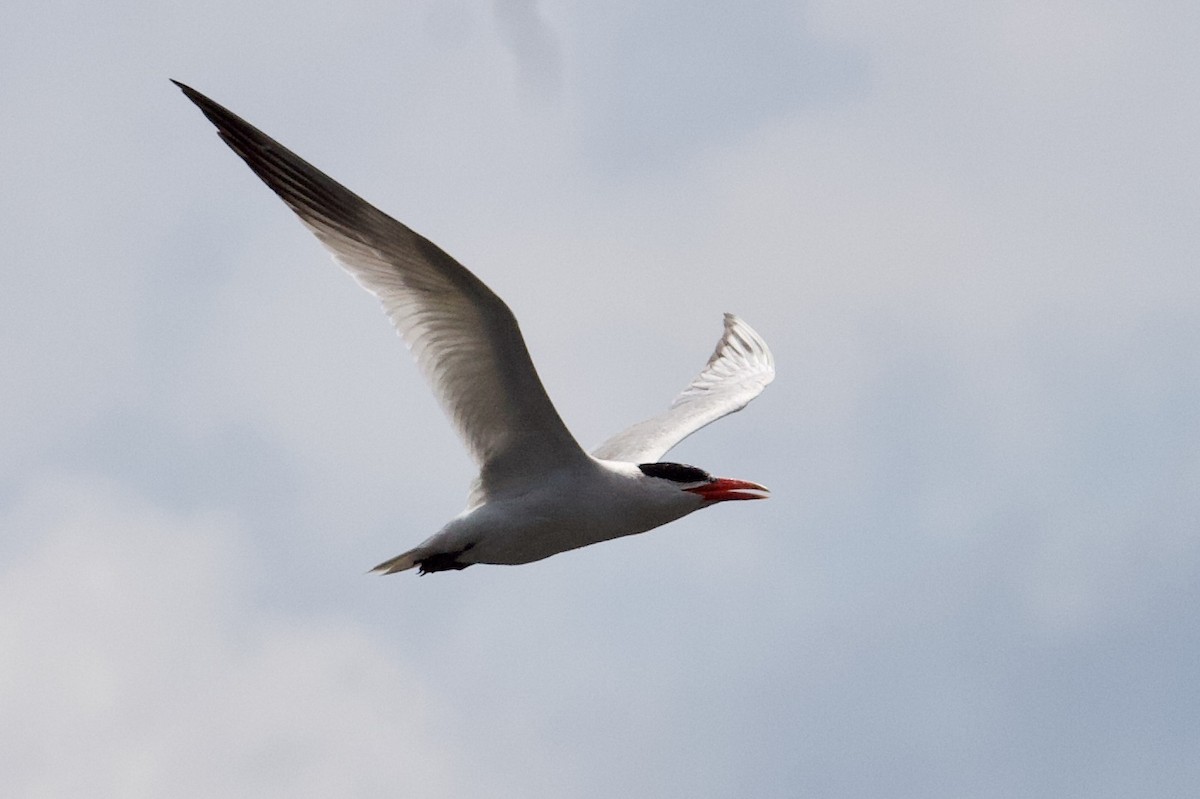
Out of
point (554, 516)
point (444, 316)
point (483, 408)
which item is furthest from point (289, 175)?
point (554, 516)

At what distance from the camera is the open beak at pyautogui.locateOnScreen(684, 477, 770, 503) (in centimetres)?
1450

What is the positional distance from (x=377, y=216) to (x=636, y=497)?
2957 mm

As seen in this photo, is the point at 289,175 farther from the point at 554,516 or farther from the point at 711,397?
the point at 711,397

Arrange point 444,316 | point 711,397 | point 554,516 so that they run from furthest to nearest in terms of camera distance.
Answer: point 711,397 → point 554,516 → point 444,316

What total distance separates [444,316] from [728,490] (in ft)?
8.73

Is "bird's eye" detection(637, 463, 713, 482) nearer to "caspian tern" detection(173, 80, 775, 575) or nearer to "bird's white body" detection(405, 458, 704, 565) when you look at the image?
"caspian tern" detection(173, 80, 775, 575)

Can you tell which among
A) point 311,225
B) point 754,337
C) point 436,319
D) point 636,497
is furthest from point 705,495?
point 754,337

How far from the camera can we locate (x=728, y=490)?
47.6 ft

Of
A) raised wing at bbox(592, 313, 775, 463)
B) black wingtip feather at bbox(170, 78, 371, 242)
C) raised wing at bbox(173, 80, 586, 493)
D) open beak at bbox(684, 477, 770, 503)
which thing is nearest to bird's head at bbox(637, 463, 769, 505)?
open beak at bbox(684, 477, 770, 503)

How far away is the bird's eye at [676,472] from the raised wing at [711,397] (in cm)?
156

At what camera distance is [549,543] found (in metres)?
14.2

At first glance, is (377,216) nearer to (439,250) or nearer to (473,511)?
(439,250)

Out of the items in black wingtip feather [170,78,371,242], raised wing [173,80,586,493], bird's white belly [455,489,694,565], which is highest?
black wingtip feather [170,78,371,242]

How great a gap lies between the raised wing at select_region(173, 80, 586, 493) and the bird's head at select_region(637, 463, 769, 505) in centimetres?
74
